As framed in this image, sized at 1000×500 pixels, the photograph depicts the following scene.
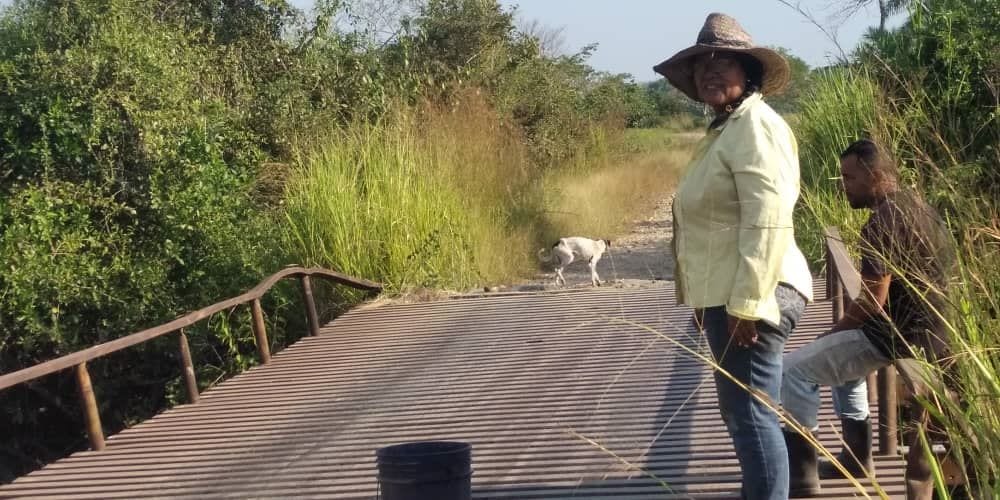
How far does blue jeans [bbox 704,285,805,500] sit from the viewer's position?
11.4 feet

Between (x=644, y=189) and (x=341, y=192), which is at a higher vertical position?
(x=341, y=192)

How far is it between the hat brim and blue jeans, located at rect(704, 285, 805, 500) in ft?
2.11

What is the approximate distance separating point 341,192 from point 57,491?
18.1 ft

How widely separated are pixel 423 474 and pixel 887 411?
5.59 feet

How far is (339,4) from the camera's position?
15.6 metres

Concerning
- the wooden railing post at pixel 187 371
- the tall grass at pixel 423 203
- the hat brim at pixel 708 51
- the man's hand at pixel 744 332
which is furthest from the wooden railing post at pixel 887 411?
the tall grass at pixel 423 203

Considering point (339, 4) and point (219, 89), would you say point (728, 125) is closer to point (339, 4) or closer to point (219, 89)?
point (219, 89)

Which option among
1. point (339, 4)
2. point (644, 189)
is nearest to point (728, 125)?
point (339, 4)

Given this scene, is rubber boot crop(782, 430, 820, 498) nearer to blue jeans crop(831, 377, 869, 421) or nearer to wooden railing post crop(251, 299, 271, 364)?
blue jeans crop(831, 377, 869, 421)

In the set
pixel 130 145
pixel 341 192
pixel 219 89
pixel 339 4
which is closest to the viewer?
pixel 341 192

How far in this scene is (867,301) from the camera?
3.72m

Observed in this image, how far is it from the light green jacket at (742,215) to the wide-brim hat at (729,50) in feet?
0.47

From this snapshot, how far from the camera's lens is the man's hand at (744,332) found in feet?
11.1

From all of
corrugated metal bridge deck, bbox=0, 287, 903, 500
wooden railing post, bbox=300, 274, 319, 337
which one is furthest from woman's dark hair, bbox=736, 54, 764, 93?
wooden railing post, bbox=300, 274, 319, 337
